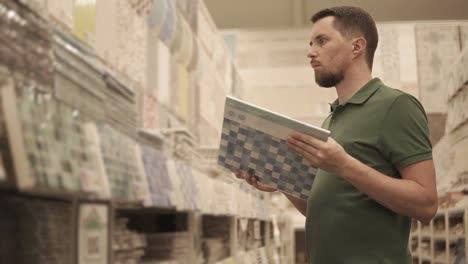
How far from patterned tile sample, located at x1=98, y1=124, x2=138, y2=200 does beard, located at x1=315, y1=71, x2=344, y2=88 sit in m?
0.90

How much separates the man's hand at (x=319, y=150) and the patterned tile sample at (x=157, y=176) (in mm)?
389

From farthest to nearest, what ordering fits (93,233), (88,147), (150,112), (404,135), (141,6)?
(150,112), (141,6), (404,135), (93,233), (88,147)

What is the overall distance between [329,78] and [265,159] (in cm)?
42

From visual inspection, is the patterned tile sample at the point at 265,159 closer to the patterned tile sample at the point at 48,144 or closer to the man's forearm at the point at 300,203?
the man's forearm at the point at 300,203

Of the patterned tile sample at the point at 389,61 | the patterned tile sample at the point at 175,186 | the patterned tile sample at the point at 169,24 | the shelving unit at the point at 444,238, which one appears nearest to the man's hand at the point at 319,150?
the patterned tile sample at the point at 175,186

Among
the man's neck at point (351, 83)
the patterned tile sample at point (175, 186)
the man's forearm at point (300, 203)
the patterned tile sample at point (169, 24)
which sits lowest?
the man's forearm at point (300, 203)

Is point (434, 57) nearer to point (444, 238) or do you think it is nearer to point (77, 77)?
point (444, 238)

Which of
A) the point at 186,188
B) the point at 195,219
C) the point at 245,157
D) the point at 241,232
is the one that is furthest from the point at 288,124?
the point at 241,232

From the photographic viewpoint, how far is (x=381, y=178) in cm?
174

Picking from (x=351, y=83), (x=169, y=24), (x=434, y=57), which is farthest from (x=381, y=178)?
(x=434, y=57)

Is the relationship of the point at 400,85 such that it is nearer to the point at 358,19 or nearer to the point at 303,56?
the point at 303,56

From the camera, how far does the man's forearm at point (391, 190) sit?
1.72 meters

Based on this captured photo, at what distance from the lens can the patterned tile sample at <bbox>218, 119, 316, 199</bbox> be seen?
1810 mm

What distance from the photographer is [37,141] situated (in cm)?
90
